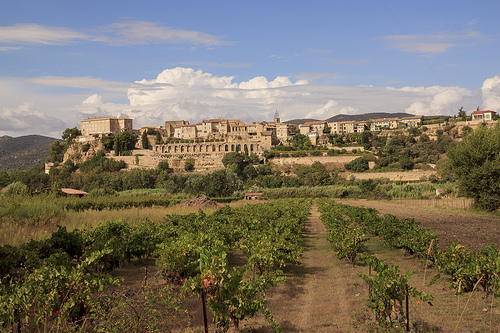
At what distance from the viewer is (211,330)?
5.41 metres

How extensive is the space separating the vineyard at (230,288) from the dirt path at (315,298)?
24mm

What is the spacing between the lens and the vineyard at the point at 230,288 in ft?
15.2

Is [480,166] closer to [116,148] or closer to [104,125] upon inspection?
[116,148]

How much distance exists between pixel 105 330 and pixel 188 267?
257cm

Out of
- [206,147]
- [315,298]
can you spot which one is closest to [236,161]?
[206,147]

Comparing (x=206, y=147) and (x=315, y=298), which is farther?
(x=206, y=147)

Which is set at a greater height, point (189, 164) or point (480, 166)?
point (480, 166)

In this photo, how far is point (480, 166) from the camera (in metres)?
23.2

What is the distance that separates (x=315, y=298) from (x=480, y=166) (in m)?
20.3

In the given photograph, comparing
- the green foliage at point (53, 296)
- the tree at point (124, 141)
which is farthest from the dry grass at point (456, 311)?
the tree at point (124, 141)

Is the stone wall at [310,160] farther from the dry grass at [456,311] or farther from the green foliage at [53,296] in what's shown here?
the green foliage at [53,296]

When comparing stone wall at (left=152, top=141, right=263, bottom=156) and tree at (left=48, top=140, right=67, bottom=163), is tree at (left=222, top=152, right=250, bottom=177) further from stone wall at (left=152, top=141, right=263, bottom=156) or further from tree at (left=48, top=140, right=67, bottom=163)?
tree at (left=48, top=140, right=67, bottom=163)

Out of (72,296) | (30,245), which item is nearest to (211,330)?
(72,296)

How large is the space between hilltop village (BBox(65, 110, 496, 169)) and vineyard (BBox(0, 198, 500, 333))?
70.7 meters
